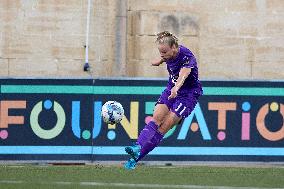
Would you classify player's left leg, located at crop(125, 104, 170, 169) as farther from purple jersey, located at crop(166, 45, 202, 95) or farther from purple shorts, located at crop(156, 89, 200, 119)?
purple jersey, located at crop(166, 45, 202, 95)

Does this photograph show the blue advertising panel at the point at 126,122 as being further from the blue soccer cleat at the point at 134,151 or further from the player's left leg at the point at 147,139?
the blue soccer cleat at the point at 134,151

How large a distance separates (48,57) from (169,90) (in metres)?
7.20

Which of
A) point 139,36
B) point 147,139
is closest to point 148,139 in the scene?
point 147,139

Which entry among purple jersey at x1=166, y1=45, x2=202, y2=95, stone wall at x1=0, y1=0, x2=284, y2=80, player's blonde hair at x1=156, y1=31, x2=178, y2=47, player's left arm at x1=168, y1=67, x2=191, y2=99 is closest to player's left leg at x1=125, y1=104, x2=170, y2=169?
purple jersey at x1=166, y1=45, x2=202, y2=95

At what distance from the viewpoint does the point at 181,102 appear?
35.9ft

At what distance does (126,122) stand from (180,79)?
387 centimetres

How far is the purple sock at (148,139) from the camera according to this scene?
10.7 m

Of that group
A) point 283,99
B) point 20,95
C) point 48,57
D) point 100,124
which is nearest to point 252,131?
point 283,99

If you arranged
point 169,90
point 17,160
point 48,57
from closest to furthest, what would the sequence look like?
point 169,90, point 17,160, point 48,57

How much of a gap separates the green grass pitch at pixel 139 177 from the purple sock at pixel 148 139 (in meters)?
0.42

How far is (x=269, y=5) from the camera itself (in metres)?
18.5

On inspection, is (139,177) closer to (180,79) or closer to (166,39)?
(180,79)

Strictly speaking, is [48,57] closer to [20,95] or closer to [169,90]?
[20,95]

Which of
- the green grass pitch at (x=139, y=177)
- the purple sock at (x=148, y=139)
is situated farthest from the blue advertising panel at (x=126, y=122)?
the purple sock at (x=148, y=139)
